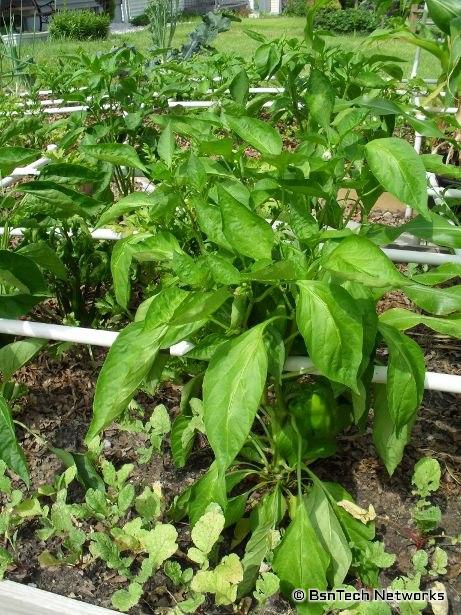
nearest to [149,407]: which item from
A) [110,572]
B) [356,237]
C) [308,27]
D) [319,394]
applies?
[110,572]

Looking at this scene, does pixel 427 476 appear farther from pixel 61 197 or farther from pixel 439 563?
pixel 61 197

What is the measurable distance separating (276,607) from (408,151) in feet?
3.04

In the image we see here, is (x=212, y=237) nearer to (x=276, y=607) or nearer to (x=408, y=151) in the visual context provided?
(x=408, y=151)

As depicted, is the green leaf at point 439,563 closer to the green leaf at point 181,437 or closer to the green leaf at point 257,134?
the green leaf at point 181,437

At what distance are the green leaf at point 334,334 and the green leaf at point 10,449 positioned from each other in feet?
2.20

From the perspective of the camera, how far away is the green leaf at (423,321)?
48.7 inches

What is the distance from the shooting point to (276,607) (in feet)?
4.46

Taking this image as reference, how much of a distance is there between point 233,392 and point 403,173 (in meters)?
0.49

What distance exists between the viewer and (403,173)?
1189 millimetres

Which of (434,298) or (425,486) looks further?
(425,486)

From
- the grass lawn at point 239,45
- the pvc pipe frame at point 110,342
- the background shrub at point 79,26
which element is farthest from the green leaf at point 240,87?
the background shrub at point 79,26

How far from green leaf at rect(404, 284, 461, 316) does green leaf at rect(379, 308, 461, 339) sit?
0.03 metres

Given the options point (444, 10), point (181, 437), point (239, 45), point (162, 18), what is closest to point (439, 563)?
point (181, 437)

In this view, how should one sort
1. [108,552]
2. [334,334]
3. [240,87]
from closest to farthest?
[334,334]
[108,552]
[240,87]
